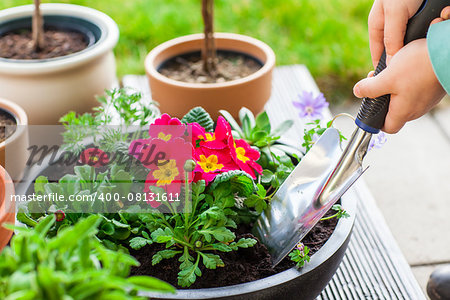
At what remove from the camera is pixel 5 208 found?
74 centimetres

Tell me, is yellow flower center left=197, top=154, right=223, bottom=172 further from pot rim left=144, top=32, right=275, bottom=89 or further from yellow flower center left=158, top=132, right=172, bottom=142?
pot rim left=144, top=32, right=275, bottom=89

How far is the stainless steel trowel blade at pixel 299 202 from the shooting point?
0.83m

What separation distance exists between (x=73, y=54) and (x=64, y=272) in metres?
0.85

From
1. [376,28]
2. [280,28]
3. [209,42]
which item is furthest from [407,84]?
[280,28]

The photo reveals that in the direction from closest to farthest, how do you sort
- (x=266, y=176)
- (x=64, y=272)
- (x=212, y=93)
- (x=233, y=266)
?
(x=64, y=272)
(x=233, y=266)
(x=266, y=176)
(x=212, y=93)

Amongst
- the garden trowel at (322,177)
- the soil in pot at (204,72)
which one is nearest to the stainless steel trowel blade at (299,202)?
the garden trowel at (322,177)

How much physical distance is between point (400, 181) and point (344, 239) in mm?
928

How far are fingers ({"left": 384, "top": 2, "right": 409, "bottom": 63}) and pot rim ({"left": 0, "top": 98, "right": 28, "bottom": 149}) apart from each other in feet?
2.37

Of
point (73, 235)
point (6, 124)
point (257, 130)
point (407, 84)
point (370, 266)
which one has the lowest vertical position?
point (370, 266)

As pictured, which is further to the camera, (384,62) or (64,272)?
(384,62)

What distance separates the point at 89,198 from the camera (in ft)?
2.82

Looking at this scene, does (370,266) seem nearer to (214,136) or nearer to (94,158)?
(214,136)

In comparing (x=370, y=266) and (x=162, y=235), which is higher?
(x=162, y=235)

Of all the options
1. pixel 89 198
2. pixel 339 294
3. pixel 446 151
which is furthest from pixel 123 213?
pixel 446 151
